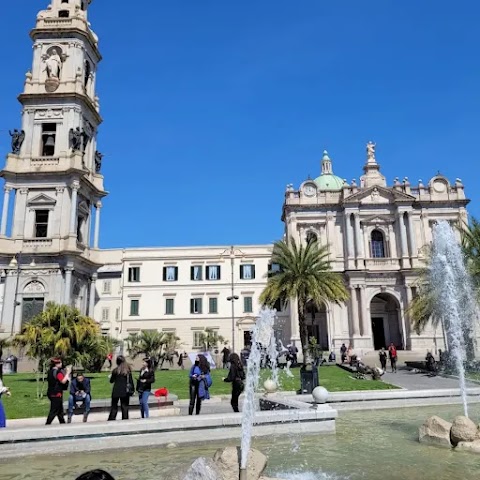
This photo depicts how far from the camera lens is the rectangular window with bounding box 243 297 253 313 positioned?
49.3 m

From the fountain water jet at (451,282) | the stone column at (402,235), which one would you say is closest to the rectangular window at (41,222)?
the fountain water jet at (451,282)

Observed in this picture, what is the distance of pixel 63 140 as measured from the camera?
37.1 meters

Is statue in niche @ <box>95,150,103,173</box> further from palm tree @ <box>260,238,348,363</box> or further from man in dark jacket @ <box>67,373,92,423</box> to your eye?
man in dark jacket @ <box>67,373,92,423</box>

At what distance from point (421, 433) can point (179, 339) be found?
129 feet

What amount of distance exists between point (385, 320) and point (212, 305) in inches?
704

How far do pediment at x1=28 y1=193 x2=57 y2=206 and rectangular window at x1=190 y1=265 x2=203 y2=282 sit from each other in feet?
60.5

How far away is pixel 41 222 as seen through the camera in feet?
118

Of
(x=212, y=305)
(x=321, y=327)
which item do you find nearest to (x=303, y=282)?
(x=321, y=327)

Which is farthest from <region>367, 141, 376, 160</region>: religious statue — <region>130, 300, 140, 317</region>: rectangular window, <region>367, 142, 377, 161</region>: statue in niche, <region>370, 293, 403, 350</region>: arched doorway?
<region>130, 300, 140, 317</region>: rectangular window

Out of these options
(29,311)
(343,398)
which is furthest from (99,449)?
(29,311)

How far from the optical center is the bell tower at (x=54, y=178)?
1337 inches

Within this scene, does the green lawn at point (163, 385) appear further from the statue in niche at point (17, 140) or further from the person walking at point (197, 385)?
the statue in niche at point (17, 140)

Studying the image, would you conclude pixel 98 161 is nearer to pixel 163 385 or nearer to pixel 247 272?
pixel 247 272

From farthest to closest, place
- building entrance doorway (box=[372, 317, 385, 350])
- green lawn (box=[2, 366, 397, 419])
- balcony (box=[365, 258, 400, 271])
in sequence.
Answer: building entrance doorway (box=[372, 317, 385, 350]), balcony (box=[365, 258, 400, 271]), green lawn (box=[2, 366, 397, 419])
